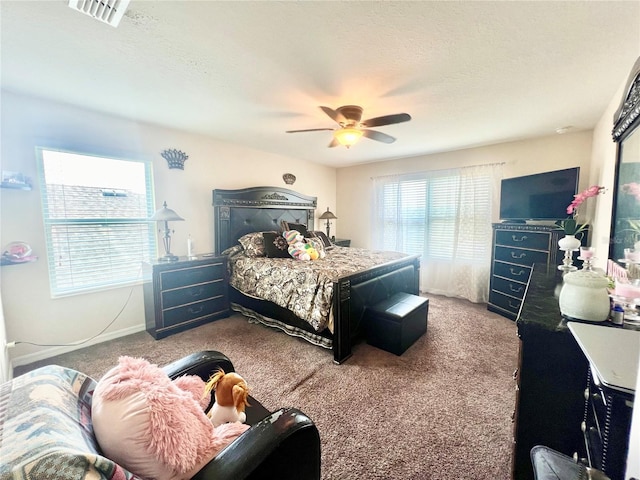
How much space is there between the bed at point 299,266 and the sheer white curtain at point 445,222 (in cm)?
113

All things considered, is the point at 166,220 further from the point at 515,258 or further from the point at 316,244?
the point at 515,258

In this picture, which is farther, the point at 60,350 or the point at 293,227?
the point at 293,227

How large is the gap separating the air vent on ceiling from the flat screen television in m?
4.06

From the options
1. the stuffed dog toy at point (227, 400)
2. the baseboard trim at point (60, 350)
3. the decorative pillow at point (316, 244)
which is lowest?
the baseboard trim at point (60, 350)

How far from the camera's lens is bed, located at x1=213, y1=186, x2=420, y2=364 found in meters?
2.35

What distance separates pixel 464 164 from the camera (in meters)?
4.06

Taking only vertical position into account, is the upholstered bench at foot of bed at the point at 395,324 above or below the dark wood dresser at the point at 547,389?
below

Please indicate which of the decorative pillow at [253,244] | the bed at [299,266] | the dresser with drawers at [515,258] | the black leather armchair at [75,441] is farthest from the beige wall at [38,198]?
the dresser with drawers at [515,258]

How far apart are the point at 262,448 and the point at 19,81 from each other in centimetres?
313

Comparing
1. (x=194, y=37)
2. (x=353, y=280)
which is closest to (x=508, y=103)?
(x=353, y=280)

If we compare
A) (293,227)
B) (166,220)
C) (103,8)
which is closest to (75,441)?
(103,8)

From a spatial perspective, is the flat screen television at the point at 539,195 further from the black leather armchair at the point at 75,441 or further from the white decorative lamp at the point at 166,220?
the white decorative lamp at the point at 166,220

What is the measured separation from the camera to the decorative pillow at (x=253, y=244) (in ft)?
11.4

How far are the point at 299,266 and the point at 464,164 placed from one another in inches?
123
